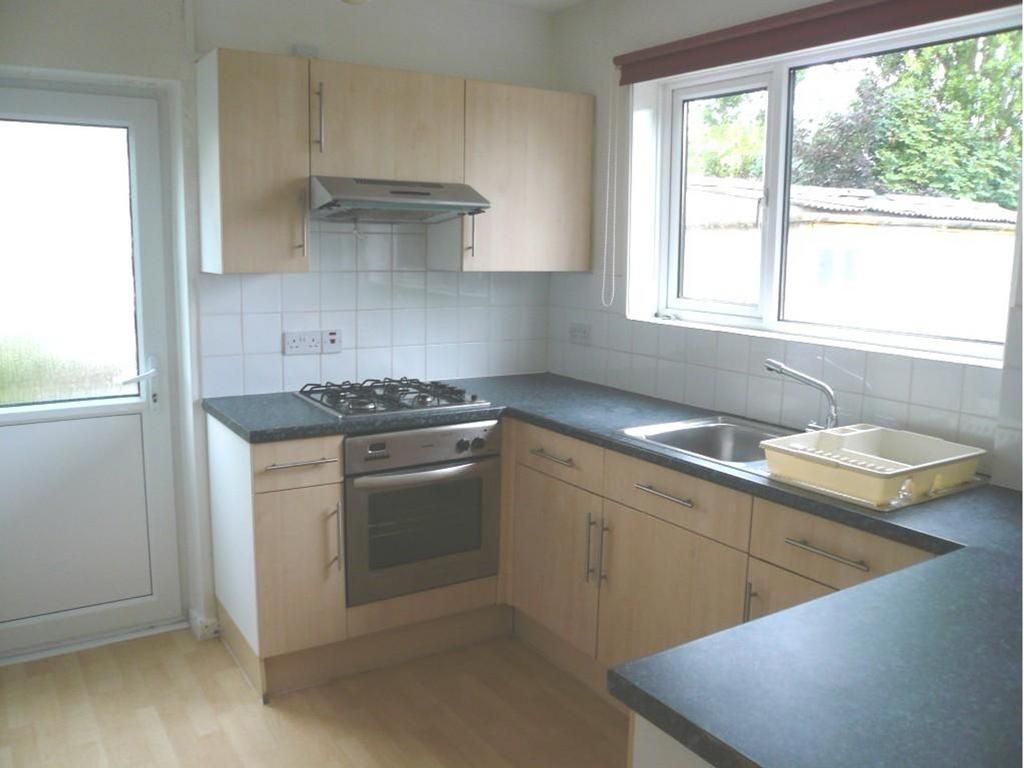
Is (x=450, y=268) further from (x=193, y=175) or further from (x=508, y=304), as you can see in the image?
(x=193, y=175)

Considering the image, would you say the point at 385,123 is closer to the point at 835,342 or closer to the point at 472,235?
the point at 472,235

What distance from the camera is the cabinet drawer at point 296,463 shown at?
2.82m

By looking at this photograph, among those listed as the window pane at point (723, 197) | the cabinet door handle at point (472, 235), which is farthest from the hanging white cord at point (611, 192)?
the cabinet door handle at point (472, 235)

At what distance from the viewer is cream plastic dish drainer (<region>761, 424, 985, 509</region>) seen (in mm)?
2082

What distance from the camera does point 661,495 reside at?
260 cm

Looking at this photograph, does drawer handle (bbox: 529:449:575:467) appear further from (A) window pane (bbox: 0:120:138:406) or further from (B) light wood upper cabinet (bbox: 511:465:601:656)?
(A) window pane (bbox: 0:120:138:406)

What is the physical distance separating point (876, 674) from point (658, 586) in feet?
4.66

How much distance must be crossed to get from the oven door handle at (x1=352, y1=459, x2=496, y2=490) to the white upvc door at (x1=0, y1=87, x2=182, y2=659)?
0.97 m

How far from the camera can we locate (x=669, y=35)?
331 centimetres

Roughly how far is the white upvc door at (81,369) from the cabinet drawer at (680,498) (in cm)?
180

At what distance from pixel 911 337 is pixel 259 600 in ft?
7.29

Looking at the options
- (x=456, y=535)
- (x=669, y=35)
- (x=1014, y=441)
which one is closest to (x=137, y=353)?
(x=456, y=535)

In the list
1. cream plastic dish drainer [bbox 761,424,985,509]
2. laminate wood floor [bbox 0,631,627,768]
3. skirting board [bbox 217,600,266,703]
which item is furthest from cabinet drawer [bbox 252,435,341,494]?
cream plastic dish drainer [bbox 761,424,985,509]

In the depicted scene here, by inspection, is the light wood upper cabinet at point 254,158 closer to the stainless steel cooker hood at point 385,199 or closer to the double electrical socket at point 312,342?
the stainless steel cooker hood at point 385,199
